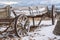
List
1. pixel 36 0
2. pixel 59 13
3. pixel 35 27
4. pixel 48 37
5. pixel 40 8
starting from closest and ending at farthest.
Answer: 1. pixel 48 37
2. pixel 35 27
3. pixel 40 8
4. pixel 59 13
5. pixel 36 0

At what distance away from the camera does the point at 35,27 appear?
6316 millimetres

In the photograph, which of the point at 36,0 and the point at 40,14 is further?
the point at 36,0

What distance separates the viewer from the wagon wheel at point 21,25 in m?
4.90

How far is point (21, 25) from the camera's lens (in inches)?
200

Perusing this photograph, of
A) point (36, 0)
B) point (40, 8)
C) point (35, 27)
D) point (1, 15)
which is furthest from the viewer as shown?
point (36, 0)

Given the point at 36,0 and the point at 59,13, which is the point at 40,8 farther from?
the point at 36,0

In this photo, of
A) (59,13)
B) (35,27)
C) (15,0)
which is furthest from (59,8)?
(15,0)

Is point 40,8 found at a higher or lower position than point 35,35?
higher

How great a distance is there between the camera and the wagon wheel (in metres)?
4.90

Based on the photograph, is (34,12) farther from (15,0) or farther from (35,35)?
(15,0)

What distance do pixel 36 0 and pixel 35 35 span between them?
608 cm

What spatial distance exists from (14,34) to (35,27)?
4.15 ft

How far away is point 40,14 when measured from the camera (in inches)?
256

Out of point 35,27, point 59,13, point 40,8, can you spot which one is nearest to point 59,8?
point 59,13
